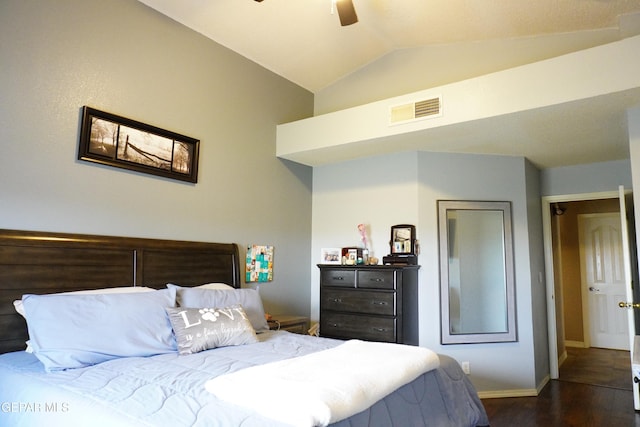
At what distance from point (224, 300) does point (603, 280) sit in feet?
19.3

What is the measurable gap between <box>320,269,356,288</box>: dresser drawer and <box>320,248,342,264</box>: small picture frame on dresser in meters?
0.38

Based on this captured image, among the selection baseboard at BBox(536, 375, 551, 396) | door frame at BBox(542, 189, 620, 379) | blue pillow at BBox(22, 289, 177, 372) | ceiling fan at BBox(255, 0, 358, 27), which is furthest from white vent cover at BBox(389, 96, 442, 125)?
baseboard at BBox(536, 375, 551, 396)

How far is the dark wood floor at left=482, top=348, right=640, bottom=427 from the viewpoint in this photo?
10.4 ft

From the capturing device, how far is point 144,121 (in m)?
3.08

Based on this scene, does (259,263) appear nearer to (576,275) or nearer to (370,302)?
(370,302)

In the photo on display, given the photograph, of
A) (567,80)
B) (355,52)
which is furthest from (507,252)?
(355,52)

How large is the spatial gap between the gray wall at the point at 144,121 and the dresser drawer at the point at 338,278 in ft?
1.67

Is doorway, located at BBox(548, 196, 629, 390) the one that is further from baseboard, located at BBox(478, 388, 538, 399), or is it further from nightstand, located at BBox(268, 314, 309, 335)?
nightstand, located at BBox(268, 314, 309, 335)

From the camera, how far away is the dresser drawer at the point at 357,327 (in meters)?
3.51

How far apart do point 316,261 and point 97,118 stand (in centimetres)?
263

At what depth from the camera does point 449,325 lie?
3809mm

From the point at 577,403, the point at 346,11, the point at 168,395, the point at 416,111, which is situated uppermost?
the point at 346,11

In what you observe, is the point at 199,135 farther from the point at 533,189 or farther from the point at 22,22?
the point at 533,189

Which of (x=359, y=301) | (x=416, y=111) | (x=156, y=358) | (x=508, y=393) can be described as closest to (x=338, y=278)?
(x=359, y=301)
